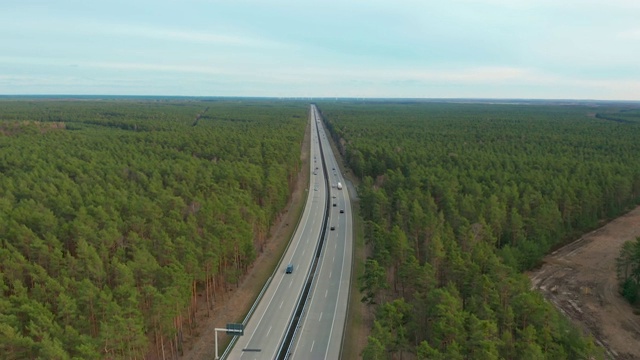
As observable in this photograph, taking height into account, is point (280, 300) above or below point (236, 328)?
below

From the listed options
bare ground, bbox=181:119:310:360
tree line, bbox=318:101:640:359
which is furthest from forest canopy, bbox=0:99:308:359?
tree line, bbox=318:101:640:359

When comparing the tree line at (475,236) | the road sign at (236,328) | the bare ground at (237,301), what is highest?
the tree line at (475,236)

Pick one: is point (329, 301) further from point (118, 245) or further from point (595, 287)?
point (595, 287)

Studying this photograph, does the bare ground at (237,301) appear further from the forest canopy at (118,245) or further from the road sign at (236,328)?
the road sign at (236,328)

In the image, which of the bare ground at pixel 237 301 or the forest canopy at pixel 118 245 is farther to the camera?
the bare ground at pixel 237 301

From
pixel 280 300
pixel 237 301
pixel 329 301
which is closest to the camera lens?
pixel 329 301

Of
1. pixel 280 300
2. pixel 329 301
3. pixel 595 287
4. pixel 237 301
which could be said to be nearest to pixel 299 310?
pixel 280 300

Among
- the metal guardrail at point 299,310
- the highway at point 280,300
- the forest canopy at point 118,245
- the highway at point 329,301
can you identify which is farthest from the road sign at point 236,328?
the highway at point 329,301
